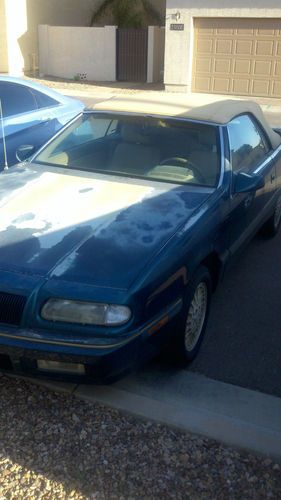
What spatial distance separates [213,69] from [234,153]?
14632mm

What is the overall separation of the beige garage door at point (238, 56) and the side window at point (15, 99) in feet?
41.1

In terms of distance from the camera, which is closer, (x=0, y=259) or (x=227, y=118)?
(x=0, y=259)

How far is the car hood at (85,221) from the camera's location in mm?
3168

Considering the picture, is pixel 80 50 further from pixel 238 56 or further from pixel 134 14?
pixel 238 56

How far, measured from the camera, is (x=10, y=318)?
305cm

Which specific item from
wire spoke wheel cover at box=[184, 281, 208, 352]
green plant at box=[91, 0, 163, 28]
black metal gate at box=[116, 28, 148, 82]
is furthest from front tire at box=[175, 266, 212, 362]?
green plant at box=[91, 0, 163, 28]

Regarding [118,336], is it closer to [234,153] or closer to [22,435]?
[22,435]

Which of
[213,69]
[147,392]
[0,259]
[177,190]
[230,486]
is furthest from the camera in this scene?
[213,69]

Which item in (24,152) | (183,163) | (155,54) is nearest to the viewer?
(183,163)

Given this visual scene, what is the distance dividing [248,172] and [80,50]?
19.4 meters

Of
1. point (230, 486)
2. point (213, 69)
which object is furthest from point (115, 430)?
point (213, 69)

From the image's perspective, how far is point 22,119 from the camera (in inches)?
251

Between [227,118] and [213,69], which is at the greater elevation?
[227,118]

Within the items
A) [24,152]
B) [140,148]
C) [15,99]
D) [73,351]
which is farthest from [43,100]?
[73,351]
